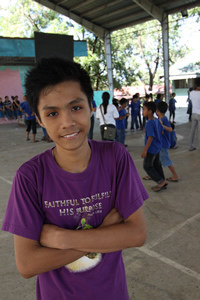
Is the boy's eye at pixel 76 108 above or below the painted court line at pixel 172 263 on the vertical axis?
above

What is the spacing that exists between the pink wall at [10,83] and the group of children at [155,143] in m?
13.7

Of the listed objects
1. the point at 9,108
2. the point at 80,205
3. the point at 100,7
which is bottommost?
the point at 80,205

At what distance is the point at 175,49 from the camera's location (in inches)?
1296

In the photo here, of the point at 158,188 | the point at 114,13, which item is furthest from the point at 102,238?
the point at 114,13

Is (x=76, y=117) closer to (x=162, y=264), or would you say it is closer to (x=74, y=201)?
(x=74, y=201)

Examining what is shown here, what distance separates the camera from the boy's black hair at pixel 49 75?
1020mm

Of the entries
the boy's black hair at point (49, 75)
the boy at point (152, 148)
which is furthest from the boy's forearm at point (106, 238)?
the boy at point (152, 148)

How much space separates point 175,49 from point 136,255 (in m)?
34.5

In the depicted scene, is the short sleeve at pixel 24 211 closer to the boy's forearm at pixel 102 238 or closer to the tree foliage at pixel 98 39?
the boy's forearm at pixel 102 238

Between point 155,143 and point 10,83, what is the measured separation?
1424 centimetres

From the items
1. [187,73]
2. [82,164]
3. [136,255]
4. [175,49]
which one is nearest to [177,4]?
[136,255]

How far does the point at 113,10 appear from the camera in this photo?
13.7 metres

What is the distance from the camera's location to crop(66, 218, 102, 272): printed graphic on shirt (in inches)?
41.4

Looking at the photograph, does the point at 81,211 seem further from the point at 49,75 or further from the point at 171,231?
the point at 171,231
